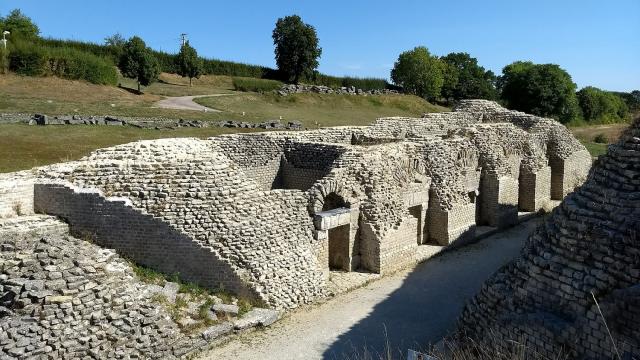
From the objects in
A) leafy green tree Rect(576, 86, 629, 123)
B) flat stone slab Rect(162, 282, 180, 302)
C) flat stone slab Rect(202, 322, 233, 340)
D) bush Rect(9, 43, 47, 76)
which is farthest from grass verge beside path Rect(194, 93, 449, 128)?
flat stone slab Rect(202, 322, 233, 340)

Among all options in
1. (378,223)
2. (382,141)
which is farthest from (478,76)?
(378,223)

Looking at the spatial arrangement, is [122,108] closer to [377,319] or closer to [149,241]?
[149,241]

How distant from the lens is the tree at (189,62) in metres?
52.9

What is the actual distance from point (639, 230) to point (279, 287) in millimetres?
6880

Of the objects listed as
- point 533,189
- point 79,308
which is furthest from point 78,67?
point 79,308

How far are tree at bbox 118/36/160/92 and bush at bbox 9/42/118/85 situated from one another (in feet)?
9.40

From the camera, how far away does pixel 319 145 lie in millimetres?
16266

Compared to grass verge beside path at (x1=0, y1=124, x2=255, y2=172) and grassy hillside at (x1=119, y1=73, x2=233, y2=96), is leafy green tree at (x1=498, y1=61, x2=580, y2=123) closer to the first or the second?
grassy hillside at (x1=119, y1=73, x2=233, y2=96)

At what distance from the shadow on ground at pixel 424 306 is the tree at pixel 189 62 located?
41998 mm

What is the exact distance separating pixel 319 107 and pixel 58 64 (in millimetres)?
20830

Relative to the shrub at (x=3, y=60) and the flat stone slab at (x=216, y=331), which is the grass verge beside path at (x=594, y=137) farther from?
the shrub at (x=3, y=60)

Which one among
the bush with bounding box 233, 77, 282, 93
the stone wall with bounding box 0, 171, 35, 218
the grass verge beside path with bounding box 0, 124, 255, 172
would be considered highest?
the bush with bounding box 233, 77, 282, 93

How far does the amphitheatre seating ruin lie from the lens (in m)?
11.0

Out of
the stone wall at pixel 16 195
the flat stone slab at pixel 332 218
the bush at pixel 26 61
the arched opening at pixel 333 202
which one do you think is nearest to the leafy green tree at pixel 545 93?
the bush at pixel 26 61
